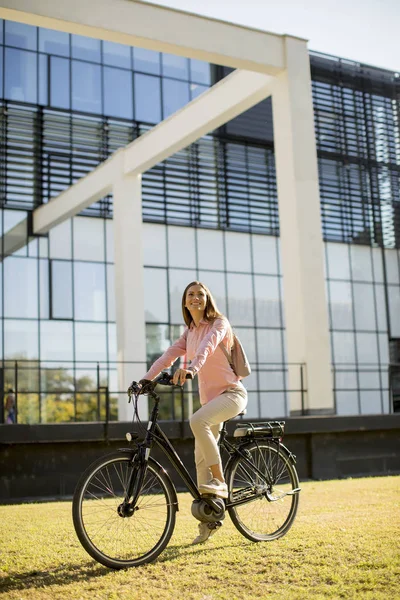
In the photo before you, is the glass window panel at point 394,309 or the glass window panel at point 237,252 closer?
the glass window panel at point 237,252

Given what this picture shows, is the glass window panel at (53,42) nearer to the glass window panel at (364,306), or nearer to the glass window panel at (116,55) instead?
the glass window panel at (116,55)

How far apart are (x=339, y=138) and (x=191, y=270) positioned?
762cm

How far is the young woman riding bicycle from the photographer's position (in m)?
5.39

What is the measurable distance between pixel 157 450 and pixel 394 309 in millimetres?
21559

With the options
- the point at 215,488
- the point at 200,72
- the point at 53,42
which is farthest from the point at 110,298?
the point at 215,488

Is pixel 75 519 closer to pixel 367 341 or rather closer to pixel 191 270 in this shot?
pixel 191 270

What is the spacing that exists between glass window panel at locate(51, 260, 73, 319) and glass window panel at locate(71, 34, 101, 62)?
316 inches

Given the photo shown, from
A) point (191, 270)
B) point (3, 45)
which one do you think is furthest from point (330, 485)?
point (3, 45)

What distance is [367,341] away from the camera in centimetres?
3050

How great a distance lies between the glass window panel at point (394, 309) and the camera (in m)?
31.3

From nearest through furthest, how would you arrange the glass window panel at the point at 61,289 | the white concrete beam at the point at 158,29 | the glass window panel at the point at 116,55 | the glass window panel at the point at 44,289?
Answer: the white concrete beam at the point at 158,29 → the glass window panel at the point at 44,289 → the glass window panel at the point at 61,289 → the glass window panel at the point at 116,55

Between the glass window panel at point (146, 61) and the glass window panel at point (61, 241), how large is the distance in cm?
728

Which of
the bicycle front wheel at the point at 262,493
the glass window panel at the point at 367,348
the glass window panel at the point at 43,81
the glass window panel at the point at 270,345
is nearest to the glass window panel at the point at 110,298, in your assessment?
the glass window panel at the point at 270,345

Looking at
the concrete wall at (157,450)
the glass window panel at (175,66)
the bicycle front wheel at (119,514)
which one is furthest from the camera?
the glass window panel at (175,66)
